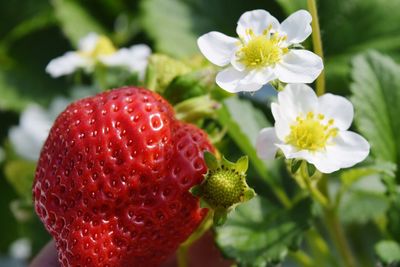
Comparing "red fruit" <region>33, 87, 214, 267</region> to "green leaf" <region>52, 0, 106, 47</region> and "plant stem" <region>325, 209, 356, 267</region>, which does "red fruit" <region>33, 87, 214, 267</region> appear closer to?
"plant stem" <region>325, 209, 356, 267</region>

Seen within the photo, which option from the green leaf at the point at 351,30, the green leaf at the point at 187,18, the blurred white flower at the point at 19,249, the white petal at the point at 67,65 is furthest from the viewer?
the blurred white flower at the point at 19,249

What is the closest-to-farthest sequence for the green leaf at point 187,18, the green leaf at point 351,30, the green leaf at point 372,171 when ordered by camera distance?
the green leaf at point 372,171 → the green leaf at point 351,30 → the green leaf at point 187,18

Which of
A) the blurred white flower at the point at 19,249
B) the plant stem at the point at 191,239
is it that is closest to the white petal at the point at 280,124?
the plant stem at the point at 191,239

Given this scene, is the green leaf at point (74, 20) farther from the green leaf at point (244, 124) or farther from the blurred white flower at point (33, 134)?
the green leaf at point (244, 124)

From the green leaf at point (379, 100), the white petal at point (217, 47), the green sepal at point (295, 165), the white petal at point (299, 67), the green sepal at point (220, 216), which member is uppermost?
the white petal at point (217, 47)

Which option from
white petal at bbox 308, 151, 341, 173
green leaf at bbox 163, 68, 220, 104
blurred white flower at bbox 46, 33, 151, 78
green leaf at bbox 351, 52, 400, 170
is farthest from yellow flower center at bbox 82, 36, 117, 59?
white petal at bbox 308, 151, 341, 173

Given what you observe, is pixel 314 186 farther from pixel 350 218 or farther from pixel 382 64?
pixel 350 218

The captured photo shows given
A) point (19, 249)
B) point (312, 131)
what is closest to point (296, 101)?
point (312, 131)

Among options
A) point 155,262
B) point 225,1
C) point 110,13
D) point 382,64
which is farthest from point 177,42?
point 155,262
